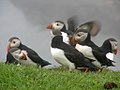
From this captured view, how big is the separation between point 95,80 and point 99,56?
3049 mm

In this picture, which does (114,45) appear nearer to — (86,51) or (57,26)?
(86,51)

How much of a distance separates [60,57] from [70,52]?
28 centimetres

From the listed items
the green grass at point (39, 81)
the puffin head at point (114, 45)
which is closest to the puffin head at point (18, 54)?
the puffin head at point (114, 45)

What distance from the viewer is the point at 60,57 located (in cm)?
1070

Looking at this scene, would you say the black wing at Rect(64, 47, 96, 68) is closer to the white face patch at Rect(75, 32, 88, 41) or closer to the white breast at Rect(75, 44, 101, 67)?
the white breast at Rect(75, 44, 101, 67)

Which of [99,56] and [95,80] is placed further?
[99,56]

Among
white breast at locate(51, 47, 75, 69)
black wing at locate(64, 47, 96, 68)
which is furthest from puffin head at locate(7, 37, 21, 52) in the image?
black wing at locate(64, 47, 96, 68)

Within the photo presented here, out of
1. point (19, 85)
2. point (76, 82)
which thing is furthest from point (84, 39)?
point (19, 85)

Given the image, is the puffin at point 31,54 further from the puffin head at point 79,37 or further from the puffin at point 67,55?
the puffin at point 67,55

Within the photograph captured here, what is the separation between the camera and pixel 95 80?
28.3 ft

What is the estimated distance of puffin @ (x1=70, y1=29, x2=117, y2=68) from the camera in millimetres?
11578

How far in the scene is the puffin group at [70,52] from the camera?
10.8m

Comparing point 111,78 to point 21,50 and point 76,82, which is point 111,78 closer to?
point 76,82

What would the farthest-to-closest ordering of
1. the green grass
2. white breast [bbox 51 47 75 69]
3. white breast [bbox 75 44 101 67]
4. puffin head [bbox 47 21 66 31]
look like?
puffin head [bbox 47 21 66 31] → white breast [bbox 75 44 101 67] → white breast [bbox 51 47 75 69] → the green grass
